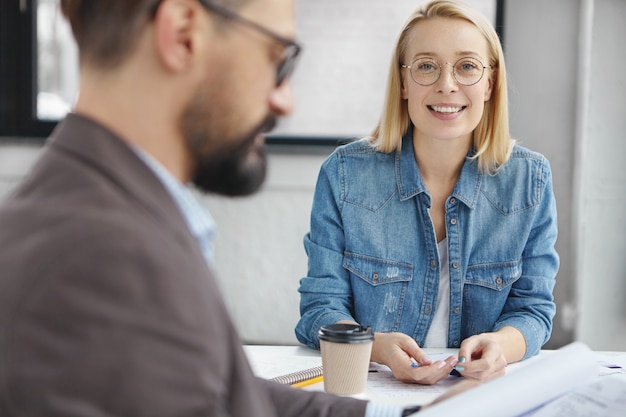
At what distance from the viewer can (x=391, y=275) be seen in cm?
162

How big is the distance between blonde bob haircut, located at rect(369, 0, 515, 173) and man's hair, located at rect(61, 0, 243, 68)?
3.46 ft

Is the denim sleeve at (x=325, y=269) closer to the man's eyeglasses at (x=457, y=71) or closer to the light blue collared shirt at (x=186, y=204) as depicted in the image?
the man's eyeglasses at (x=457, y=71)

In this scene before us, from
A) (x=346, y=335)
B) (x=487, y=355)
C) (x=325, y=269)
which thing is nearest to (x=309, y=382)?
(x=346, y=335)

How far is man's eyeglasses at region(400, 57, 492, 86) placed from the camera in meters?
1.60

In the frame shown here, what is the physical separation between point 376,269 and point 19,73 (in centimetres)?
250

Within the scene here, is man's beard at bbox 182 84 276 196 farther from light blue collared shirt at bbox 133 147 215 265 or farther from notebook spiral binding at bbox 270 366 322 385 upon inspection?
notebook spiral binding at bbox 270 366 322 385

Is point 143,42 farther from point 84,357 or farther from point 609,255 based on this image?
point 609,255

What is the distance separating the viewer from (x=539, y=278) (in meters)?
1.57

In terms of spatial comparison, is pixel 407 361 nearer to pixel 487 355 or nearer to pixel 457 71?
pixel 487 355

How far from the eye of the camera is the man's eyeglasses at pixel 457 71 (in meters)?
1.60

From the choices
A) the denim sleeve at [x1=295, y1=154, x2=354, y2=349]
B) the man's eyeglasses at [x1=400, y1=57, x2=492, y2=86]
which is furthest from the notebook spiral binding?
the man's eyeglasses at [x1=400, y1=57, x2=492, y2=86]

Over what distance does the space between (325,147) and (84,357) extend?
2.73 metres

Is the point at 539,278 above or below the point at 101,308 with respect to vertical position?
below

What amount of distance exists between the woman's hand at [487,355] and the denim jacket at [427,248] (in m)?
0.18
